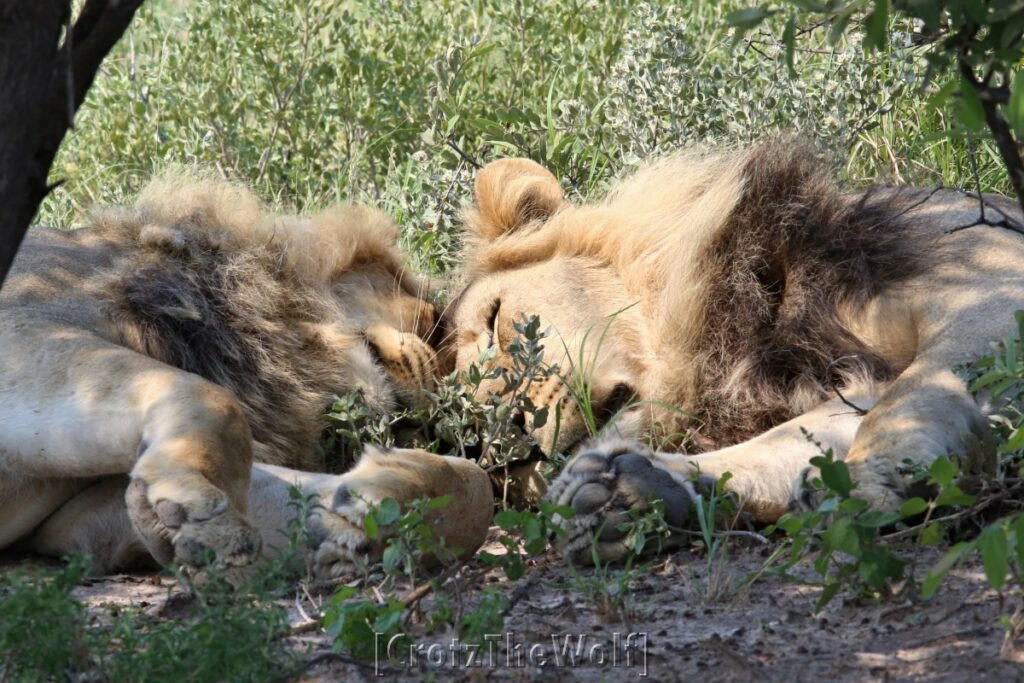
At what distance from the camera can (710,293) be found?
3.82m

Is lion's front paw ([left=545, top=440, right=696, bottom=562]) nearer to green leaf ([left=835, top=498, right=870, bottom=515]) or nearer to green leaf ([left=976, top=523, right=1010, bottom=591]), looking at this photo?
green leaf ([left=835, top=498, right=870, bottom=515])

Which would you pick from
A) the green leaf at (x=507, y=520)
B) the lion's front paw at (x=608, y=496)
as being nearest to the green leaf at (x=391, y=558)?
the green leaf at (x=507, y=520)

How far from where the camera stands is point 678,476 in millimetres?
3271

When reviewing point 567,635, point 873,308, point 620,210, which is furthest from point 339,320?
point 567,635

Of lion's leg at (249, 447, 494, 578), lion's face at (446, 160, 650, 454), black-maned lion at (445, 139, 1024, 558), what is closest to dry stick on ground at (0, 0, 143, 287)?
lion's leg at (249, 447, 494, 578)

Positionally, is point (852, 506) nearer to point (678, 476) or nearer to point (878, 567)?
point (878, 567)

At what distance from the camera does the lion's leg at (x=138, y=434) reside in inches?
107

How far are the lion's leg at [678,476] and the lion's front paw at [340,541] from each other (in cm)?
44

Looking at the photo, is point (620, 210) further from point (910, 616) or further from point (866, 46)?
point (866, 46)

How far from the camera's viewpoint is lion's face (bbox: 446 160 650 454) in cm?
379

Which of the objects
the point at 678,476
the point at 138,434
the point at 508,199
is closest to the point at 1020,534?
the point at 678,476

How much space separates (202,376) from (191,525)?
103 centimetres

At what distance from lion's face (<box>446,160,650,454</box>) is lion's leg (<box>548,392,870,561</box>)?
349mm

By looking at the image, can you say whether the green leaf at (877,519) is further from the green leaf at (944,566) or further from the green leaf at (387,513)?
the green leaf at (387,513)
